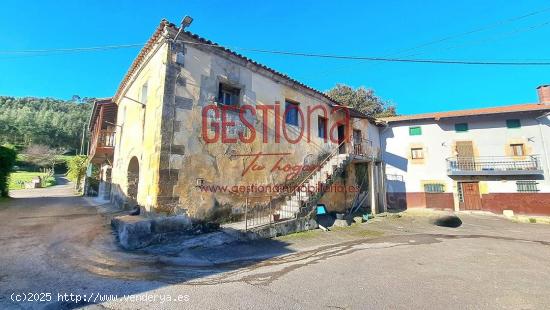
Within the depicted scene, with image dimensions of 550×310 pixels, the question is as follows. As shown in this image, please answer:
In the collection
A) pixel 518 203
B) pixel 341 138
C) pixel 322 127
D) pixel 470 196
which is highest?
pixel 322 127

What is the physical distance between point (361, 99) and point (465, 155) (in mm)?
11083

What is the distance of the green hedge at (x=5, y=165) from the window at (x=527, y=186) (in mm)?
30705

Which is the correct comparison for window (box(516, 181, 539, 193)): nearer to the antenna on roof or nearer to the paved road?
the paved road

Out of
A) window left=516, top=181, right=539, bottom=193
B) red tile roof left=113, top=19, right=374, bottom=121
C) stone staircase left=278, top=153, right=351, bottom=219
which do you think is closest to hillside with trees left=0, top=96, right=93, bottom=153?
red tile roof left=113, top=19, right=374, bottom=121

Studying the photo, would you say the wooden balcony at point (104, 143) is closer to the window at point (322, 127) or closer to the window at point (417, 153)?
the window at point (322, 127)

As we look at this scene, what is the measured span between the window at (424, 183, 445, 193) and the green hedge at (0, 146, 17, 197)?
26330 mm

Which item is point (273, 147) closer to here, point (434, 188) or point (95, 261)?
point (95, 261)

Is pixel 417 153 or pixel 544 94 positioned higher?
pixel 544 94

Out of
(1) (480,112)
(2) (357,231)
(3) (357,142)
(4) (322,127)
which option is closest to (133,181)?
(4) (322,127)

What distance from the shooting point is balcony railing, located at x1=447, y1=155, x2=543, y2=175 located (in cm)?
1605

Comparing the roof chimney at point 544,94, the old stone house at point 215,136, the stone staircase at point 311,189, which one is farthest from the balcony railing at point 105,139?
the roof chimney at point 544,94

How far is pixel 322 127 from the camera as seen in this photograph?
1276 cm

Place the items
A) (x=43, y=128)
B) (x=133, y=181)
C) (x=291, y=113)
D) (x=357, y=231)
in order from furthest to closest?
(x=43, y=128), (x=291, y=113), (x=133, y=181), (x=357, y=231)

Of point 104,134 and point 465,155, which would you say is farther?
point 465,155
